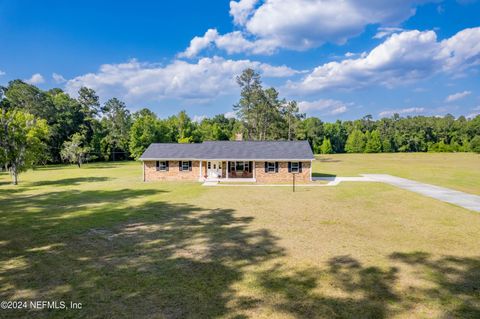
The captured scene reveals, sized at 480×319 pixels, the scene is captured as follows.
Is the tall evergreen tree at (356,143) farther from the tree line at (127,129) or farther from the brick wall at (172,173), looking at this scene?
the brick wall at (172,173)

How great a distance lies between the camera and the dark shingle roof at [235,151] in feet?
92.1

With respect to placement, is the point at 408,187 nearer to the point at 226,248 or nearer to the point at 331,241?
the point at 331,241

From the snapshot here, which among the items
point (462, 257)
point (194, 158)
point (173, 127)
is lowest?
point (462, 257)

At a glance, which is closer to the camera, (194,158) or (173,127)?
(194,158)

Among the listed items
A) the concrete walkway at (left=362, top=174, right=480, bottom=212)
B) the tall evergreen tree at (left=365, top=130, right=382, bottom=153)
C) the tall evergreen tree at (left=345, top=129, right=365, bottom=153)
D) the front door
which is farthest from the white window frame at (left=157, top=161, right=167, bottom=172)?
the tall evergreen tree at (left=365, top=130, right=382, bottom=153)

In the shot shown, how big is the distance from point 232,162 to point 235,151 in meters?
1.18

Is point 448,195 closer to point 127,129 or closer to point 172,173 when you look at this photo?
point 172,173

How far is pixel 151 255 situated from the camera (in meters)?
9.08

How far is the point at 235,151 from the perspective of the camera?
97.4 ft

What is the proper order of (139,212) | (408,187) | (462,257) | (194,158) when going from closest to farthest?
(462,257) < (139,212) < (408,187) < (194,158)

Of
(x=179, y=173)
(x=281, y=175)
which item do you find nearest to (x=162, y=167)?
(x=179, y=173)

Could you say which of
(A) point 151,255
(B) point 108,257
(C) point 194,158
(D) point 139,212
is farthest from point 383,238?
(C) point 194,158

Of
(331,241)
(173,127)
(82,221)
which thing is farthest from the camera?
(173,127)

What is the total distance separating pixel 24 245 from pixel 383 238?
42.0ft
